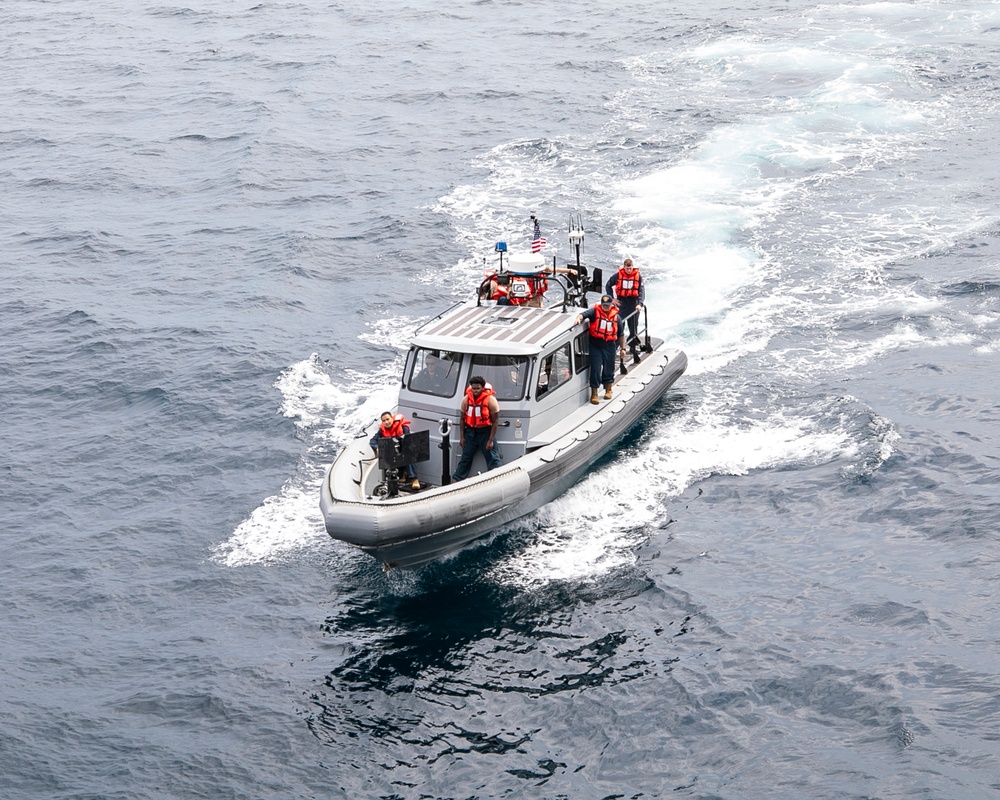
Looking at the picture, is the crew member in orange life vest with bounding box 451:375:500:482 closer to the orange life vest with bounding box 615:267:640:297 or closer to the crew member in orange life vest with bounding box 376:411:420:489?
the crew member in orange life vest with bounding box 376:411:420:489

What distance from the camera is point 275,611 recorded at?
1930 cm

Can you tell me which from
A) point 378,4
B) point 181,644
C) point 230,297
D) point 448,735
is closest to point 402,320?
point 230,297

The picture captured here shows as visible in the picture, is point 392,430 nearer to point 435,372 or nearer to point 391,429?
point 391,429

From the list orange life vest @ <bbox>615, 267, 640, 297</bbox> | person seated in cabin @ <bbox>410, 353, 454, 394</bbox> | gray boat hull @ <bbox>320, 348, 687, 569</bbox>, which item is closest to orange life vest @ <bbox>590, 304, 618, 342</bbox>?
gray boat hull @ <bbox>320, 348, 687, 569</bbox>

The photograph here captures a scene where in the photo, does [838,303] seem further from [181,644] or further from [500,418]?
[181,644]

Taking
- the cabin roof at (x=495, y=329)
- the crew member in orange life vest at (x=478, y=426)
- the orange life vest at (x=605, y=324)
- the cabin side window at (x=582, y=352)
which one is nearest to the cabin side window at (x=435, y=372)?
the cabin roof at (x=495, y=329)

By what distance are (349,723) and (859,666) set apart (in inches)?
276

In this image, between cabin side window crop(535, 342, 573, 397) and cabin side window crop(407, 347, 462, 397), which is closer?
cabin side window crop(407, 347, 462, 397)

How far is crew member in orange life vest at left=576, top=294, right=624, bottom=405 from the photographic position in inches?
887

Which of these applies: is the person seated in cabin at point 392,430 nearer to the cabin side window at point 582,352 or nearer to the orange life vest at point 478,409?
the orange life vest at point 478,409

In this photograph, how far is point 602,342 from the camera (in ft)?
74.5

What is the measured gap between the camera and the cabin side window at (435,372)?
21.3 m

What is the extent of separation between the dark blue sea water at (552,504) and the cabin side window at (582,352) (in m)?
1.83

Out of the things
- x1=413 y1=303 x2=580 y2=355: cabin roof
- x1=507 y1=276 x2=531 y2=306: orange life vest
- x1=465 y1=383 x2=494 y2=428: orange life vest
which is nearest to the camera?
x1=465 y1=383 x2=494 y2=428: orange life vest
